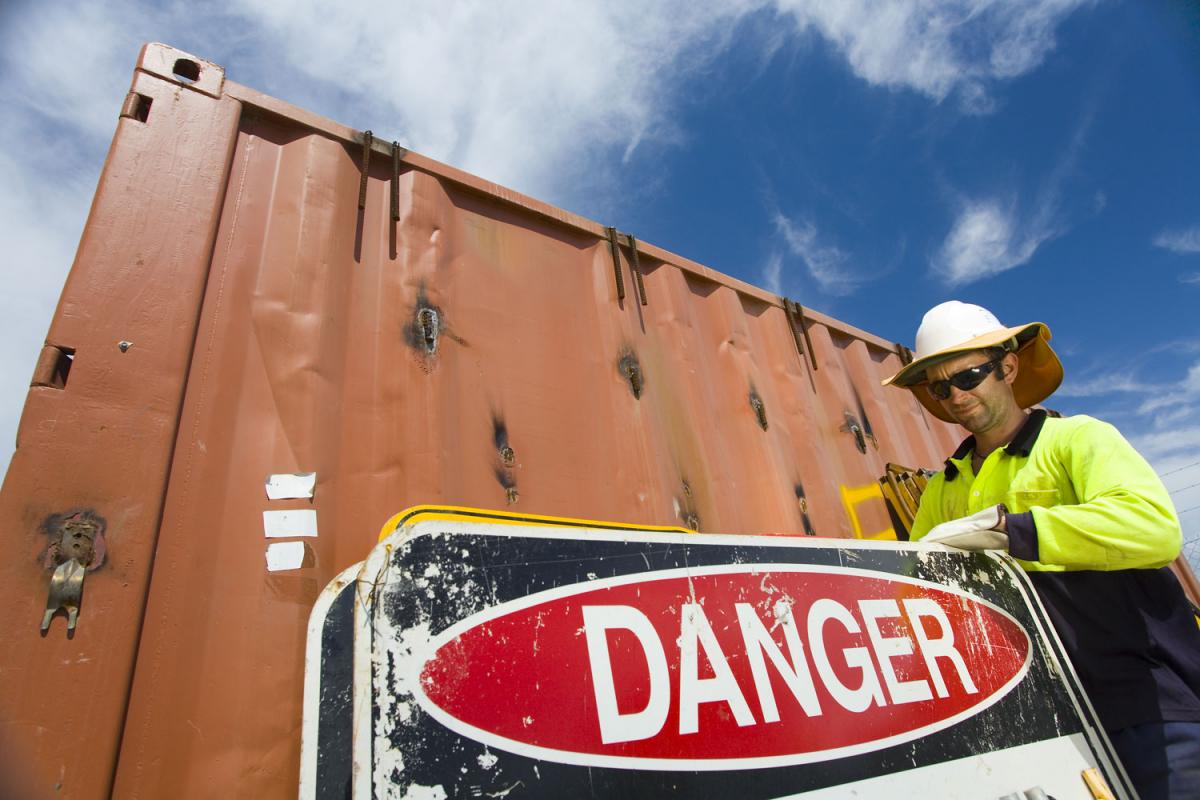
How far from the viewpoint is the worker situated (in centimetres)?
113

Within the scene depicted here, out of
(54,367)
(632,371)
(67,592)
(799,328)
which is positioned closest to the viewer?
(67,592)

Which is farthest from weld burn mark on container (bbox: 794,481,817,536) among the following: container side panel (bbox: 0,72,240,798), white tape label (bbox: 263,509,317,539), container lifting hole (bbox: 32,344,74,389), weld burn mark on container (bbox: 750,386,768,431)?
container lifting hole (bbox: 32,344,74,389)

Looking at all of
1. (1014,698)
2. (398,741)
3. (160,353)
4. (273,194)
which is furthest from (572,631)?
(273,194)

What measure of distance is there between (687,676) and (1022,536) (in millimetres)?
818

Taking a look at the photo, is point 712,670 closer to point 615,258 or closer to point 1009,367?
point 1009,367

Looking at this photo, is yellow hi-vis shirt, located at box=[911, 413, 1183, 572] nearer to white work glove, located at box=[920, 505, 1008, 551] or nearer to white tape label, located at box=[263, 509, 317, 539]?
white work glove, located at box=[920, 505, 1008, 551]

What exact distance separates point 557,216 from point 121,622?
5.56 ft

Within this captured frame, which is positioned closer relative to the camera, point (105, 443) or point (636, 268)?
point (105, 443)

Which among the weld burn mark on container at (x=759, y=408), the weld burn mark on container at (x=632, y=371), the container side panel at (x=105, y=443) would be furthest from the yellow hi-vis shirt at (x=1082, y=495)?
the container side panel at (x=105, y=443)

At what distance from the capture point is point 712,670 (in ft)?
2.68

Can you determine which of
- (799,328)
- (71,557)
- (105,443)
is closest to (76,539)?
(71,557)

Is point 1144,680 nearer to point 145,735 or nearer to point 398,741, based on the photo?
point 398,741

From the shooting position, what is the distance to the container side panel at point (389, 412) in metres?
1.10

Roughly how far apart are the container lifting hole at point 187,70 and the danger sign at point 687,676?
4.92 feet
